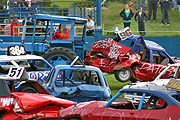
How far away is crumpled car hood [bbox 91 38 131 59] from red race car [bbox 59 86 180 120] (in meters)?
6.91

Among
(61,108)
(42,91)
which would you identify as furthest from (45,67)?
(61,108)

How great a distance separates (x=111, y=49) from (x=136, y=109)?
774 cm

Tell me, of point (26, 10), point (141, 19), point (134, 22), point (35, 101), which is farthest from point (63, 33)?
point (26, 10)

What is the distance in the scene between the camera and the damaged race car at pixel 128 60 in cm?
1287

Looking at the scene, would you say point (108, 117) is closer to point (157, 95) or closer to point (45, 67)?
point (157, 95)

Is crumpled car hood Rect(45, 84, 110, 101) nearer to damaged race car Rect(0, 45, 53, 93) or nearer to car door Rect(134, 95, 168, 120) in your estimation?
damaged race car Rect(0, 45, 53, 93)

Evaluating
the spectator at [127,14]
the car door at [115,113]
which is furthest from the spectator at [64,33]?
the spectator at [127,14]

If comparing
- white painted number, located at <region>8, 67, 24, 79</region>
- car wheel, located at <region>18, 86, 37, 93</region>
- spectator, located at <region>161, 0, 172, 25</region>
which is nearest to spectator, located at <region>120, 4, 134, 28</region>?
spectator, located at <region>161, 0, 172, 25</region>

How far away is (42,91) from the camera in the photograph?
7.76 meters

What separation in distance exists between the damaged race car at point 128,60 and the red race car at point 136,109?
21.4 feet

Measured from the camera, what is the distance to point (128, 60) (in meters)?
13.0

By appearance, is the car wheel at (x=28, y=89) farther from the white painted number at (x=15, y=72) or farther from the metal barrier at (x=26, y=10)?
the metal barrier at (x=26, y=10)

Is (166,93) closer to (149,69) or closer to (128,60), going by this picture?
(149,69)

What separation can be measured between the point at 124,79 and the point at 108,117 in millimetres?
7178
